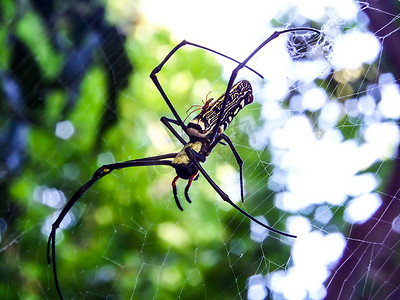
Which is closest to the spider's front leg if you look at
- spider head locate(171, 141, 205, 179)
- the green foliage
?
spider head locate(171, 141, 205, 179)

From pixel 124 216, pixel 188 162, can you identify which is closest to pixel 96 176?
pixel 188 162

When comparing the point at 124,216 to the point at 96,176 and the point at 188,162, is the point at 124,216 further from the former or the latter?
the point at 188,162

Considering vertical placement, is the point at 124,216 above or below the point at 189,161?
above

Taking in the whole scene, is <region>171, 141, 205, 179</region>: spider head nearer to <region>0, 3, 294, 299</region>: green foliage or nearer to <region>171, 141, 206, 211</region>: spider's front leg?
<region>171, 141, 206, 211</region>: spider's front leg

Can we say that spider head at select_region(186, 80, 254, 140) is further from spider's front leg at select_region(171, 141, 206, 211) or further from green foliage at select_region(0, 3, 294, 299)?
green foliage at select_region(0, 3, 294, 299)

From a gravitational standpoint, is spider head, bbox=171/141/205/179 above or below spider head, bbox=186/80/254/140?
below

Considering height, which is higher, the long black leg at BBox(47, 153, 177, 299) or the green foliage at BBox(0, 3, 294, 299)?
the green foliage at BBox(0, 3, 294, 299)

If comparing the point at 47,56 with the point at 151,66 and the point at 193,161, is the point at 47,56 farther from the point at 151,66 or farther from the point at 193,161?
the point at 193,161

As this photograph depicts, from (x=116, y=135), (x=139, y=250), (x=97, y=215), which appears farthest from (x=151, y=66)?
(x=139, y=250)

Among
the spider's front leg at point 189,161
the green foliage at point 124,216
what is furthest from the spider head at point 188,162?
the green foliage at point 124,216

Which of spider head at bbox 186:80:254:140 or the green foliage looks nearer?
spider head at bbox 186:80:254:140

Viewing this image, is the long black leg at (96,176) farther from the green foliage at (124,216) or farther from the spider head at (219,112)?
the green foliage at (124,216)

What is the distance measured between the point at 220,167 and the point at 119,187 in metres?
0.62

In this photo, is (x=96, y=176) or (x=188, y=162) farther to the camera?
(x=96, y=176)
